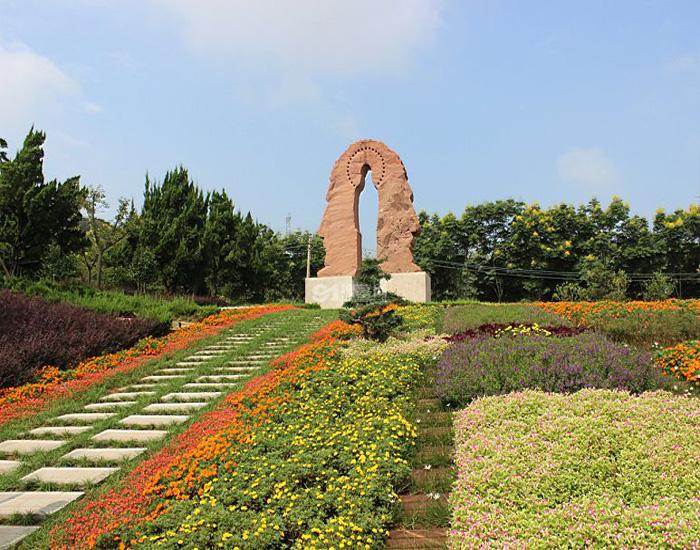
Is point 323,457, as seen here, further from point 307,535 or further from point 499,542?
point 499,542

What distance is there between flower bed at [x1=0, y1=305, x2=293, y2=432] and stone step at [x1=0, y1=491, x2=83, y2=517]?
245 centimetres

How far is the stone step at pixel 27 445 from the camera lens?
5289 mm

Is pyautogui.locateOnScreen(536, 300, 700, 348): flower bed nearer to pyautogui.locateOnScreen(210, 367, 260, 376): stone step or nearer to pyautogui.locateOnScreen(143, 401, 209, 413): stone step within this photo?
pyautogui.locateOnScreen(210, 367, 260, 376): stone step

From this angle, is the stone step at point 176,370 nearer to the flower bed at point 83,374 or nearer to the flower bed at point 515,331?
the flower bed at point 83,374

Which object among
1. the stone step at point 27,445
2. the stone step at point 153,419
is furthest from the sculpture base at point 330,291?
the stone step at point 27,445

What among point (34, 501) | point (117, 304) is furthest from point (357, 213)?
point (34, 501)

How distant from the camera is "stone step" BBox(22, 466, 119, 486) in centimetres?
446

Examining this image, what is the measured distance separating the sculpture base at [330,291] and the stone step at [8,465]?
608 inches

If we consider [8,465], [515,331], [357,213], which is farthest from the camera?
[357,213]

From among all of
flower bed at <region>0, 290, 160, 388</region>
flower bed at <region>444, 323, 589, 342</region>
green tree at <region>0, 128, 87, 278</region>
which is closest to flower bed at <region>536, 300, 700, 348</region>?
flower bed at <region>444, 323, 589, 342</region>

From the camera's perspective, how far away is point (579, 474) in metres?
3.19

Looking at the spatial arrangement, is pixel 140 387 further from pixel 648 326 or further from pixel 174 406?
pixel 648 326

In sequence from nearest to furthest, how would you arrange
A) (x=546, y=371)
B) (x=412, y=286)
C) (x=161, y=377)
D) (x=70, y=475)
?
(x=70, y=475)
(x=546, y=371)
(x=161, y=377)
(x=412, y=286)

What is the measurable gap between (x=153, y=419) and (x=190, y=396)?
89 cm
